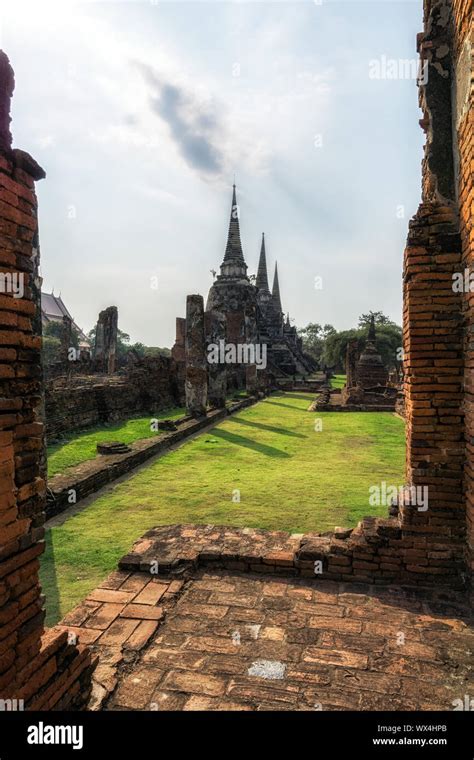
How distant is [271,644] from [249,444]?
25.1 ft

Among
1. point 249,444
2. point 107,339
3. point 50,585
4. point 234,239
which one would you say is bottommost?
point 50,585

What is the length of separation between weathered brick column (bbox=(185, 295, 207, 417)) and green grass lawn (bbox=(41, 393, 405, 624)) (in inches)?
110

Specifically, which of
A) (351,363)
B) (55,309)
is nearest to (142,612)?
(351,363)

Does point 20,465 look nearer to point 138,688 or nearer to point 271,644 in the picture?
point 138,688

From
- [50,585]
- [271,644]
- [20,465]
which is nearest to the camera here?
[20,465]

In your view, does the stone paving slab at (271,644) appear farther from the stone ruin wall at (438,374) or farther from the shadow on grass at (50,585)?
the stone ruin wall at (438,374)

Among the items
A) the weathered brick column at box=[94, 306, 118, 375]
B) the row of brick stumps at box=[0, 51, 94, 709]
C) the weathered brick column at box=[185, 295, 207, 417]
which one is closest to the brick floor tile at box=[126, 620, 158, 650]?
the row of brick stumps at box=[0, 51, 94, 709]

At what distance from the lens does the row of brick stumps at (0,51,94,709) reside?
2.13m

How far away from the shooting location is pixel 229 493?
664 cm

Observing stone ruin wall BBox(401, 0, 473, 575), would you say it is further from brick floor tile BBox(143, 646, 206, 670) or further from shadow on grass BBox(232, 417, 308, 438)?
shadow on grass BBox(232, 417, 308, 438)

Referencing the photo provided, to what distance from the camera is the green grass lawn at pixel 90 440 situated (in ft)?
26.3
